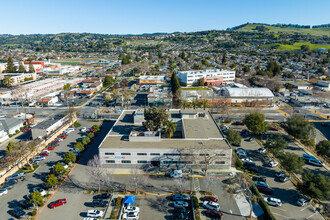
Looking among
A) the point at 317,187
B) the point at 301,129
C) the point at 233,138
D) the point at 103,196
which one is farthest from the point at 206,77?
the point at 103,196

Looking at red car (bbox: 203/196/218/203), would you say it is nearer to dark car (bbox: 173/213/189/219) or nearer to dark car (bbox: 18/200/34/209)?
dark car (bbox: 173/213/189/219)

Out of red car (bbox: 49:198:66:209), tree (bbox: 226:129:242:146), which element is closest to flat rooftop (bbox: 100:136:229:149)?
tree (bbox: 226:129:242:146)

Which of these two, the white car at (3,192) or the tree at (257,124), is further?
the tree at (257,124)

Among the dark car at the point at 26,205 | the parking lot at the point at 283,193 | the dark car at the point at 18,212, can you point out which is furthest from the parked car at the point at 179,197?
the dark car at the point at 18,212

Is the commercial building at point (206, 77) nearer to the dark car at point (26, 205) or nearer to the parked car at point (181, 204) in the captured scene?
the parked car at point (181, 204)

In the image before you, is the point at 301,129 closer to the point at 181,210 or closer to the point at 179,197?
the point at 179,197

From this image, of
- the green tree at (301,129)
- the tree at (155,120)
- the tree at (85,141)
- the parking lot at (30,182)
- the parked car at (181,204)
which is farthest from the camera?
the green tree at (301,129)
